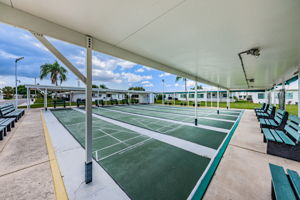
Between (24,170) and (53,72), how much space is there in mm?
31550

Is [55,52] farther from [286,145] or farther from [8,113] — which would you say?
[8,113]

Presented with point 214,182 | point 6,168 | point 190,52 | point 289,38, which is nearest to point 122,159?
point 214,182

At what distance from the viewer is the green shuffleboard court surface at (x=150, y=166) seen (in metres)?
2.03

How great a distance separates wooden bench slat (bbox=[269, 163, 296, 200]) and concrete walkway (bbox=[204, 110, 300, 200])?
556mm

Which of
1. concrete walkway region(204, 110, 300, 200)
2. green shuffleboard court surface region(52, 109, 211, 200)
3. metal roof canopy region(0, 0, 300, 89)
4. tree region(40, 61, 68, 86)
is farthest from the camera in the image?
tree region(40, 61, 68, 86)

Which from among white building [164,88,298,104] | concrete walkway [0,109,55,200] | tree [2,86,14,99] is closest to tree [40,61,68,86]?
white building [164,88,298,104]

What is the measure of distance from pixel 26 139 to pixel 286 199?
23.4ft

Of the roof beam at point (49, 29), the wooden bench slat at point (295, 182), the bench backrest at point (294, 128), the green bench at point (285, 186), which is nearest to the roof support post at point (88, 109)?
the roof beam at point (49, 29)

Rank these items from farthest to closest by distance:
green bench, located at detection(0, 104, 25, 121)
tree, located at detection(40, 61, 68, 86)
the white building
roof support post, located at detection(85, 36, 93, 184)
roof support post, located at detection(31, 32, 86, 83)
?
tree, located at detection(40, 61, 68, 86), the white building, green bench, located at detection(0, 104, 25, 121), roof support post, located at detection(85, 36, 93, 184), roof support post, located at detection(31, 32, 86, 83)

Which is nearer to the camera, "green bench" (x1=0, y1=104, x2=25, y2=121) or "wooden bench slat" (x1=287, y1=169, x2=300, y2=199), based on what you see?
"wooden bench slat" (x1=287, y1=169, x2=300, y2=199)

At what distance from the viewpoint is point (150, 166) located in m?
2.74

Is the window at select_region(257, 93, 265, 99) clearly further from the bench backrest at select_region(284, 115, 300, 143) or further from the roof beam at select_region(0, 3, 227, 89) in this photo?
the roof beam at select_region(0, 3, 227, 89)

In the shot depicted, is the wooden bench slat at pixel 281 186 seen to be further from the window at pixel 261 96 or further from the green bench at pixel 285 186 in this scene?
the window at pixel 261 96

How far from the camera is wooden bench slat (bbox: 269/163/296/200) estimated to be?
4.41 ft
